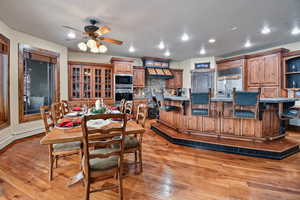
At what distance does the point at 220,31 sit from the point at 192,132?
272cm

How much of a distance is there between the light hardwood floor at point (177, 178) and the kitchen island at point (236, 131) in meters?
0.18

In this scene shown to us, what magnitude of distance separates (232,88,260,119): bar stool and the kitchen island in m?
0.17

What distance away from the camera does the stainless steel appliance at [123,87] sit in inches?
222

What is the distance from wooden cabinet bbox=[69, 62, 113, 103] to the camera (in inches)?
205

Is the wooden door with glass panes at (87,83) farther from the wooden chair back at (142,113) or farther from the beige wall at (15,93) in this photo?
the wooden chair back at (142,113)

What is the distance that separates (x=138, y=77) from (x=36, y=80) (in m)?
3.59

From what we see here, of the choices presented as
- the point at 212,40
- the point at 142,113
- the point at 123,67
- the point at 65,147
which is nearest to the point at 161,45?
the point at 212,40

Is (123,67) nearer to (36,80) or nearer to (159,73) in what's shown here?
(159,73)

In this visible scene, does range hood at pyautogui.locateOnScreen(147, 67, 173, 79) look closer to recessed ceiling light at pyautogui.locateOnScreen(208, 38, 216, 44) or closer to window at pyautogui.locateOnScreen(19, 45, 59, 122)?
recessed ceiling light at pyautogui.locateOnScreen(208, 38, 216, 44)

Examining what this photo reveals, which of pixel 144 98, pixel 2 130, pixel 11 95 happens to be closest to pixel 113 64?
pixel 144 98

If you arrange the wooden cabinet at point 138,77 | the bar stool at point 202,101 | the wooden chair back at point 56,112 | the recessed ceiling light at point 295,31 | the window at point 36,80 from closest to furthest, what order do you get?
1. the wooden chair back at point 56,112
2. the bar stool at point 202,101
3. the recessed ceiling light at point 295,31
4. the window at point 36,80
5. the wooden cabinet at point 138,77

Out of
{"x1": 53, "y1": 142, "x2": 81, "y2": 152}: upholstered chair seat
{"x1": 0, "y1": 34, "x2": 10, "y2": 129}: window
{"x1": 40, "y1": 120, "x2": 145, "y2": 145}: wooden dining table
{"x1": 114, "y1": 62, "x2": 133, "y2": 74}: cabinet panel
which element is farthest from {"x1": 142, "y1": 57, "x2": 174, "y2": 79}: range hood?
{"x1": 40, "y1": 120, "x2": 145, "y2": 145}: wooden dining table

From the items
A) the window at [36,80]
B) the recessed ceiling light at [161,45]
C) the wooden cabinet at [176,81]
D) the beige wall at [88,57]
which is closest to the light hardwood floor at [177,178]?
the window at [36,80]

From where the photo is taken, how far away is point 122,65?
573cm
